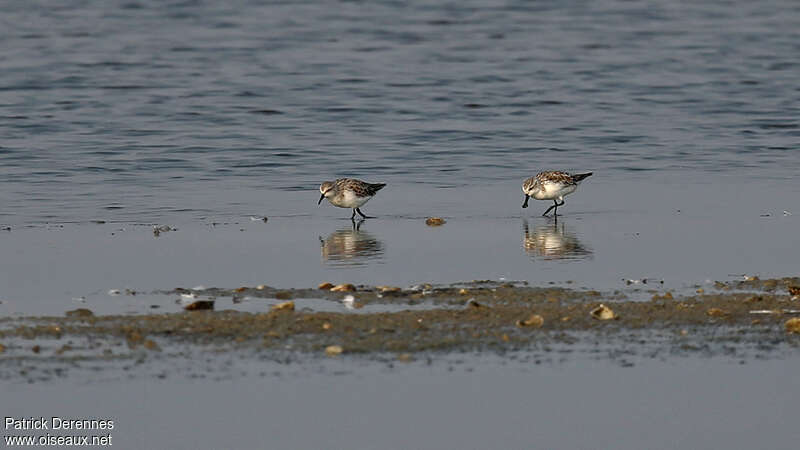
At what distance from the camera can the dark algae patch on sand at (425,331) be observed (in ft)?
29.9

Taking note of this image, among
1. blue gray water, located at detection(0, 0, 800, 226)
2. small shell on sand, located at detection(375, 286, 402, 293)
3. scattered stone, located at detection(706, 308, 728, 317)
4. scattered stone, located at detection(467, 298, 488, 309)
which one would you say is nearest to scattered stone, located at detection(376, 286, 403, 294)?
small shell on sand, located at detection(375, 286, 402, 293)

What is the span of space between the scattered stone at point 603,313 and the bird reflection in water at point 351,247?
3.13 metres

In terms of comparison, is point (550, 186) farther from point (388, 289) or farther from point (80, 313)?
point (80, 313)

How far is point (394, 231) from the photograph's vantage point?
14617 mm

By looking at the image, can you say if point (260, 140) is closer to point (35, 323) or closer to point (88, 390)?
point (35, 323)

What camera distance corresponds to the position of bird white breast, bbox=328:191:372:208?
15336mm

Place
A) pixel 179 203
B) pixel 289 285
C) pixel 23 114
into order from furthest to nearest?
pixel 23 114, pixel 179 203, pixel 289 285

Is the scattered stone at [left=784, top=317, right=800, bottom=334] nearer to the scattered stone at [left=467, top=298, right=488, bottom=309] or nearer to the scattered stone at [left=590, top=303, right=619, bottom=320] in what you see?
the scattered stone at [left=590, top=303, right=619, bottom=320]

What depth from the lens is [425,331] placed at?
963cm

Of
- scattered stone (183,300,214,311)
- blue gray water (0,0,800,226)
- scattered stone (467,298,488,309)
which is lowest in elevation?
scattered stone (467,298,488,309)

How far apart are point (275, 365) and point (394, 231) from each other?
230 inches

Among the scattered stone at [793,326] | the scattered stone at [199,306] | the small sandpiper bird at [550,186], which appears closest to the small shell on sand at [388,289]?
the scattered stone at [199,306]

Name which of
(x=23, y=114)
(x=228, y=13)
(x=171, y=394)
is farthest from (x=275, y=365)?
(x=228, y=13)

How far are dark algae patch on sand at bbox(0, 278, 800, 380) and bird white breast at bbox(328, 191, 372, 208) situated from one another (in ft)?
15.3
